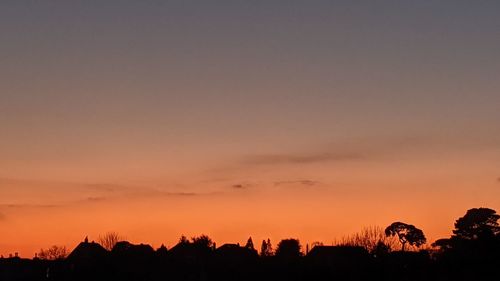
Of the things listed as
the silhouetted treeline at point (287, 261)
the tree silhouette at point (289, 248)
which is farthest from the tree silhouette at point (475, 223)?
the tree silhouette at point (289, 248)

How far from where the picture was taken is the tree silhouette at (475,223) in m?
88.0

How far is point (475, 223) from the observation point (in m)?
88.9

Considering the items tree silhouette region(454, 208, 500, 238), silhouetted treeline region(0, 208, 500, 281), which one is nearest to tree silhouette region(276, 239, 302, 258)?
silhouetted treeline region(0, 208, 500, 281)

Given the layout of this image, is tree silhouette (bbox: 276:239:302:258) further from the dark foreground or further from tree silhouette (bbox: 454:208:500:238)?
tree silhouette (bbox: 454:208:500:238)

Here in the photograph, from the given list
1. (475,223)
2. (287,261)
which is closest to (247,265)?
(287,261)

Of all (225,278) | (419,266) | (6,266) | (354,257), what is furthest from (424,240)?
(6,266)

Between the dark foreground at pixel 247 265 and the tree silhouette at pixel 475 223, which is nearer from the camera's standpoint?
the dark foreground at pixel 247 265

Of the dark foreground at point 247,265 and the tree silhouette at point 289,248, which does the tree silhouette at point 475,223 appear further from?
the tree silhouette at point 289,248

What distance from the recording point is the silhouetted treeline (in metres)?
72.5

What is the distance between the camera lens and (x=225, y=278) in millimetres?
78812

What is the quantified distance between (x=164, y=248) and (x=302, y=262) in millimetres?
20367

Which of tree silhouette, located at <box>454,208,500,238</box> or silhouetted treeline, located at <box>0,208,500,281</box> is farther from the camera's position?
tree silhouette, located at <box>454,208,500,238</box>

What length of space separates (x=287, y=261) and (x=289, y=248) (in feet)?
24.7

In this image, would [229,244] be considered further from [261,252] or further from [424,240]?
[424,240]
